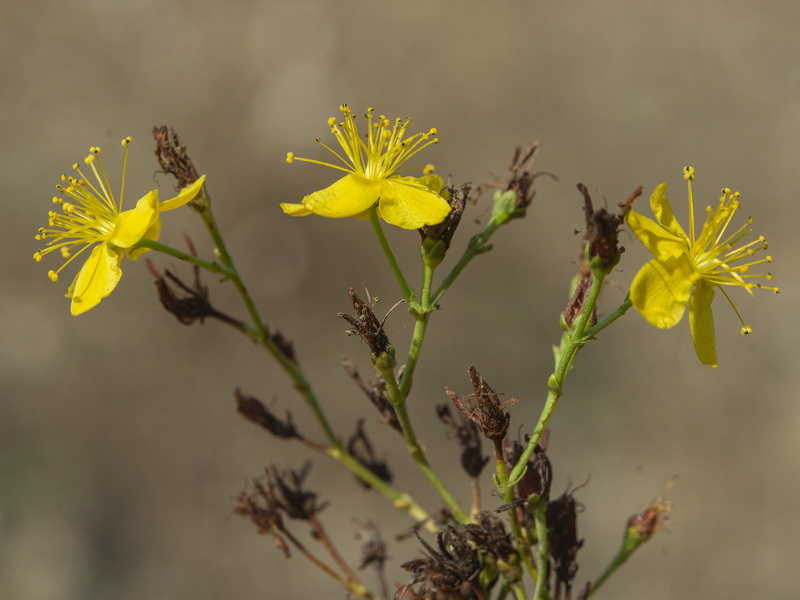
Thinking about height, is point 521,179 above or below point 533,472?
above

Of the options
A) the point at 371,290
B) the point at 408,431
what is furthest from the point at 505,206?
the point at 371,290

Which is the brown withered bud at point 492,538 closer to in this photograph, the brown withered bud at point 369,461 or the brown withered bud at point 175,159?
the brown withered bud at point 369,461

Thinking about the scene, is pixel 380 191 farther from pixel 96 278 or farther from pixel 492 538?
pixel 492 538

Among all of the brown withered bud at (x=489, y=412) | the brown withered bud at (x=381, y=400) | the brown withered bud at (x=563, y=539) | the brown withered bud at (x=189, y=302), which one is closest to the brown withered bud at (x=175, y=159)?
the brown withered bud at (x=189, y=302)

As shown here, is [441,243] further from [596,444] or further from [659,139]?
[659,139]

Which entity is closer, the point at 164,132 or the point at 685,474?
the point at 164,132

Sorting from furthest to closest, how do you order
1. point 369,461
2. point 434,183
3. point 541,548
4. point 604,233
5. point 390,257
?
point 369,461, point 434,183, point 390,257, point 541,548, point 604,233

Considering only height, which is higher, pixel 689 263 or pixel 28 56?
pixel 28 56

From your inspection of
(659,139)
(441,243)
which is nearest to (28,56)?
(659,139)
